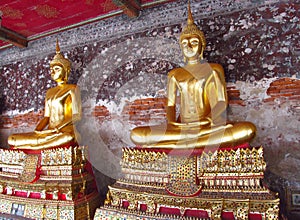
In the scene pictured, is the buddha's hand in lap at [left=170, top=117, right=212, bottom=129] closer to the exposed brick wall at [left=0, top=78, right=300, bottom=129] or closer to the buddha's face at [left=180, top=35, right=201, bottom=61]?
the exposed brick wall at [left=0, top=78, right=300, bottom=129]

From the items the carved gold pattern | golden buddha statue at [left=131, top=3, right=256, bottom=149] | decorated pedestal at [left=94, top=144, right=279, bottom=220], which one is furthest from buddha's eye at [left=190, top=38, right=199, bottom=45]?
the carved gold pattern

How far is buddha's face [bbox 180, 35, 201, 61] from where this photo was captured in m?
2.66

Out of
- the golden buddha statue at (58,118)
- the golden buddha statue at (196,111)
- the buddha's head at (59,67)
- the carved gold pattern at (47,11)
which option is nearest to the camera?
the golden buddha statue at (196,111)

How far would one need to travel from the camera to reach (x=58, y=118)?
331 cm

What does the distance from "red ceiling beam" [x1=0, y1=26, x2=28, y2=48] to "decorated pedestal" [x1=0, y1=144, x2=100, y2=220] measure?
1.97m

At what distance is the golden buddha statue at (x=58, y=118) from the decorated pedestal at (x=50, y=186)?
5.0 inches

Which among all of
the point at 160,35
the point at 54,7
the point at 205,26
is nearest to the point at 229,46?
the point at 205,26

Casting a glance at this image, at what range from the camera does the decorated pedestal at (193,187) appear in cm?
176

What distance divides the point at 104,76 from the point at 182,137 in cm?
175

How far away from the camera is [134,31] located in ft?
10.9

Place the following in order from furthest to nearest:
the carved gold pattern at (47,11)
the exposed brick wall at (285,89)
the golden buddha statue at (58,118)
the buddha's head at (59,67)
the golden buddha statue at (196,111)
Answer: the buddha's head at (59,67) → the carved gold pattern at (47,11) → the golden buddha statue at (58,118) → the exposed brick wall at (285,89) → the golden buddha statue at (196,111)

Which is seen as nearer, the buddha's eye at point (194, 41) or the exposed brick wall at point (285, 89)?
the exposed brick wall at point (285, 89)

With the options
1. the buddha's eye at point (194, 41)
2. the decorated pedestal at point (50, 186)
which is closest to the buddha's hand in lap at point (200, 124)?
the buddha's eye at point (194, 41)

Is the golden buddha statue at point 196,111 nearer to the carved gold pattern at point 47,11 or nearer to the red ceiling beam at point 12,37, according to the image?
the carved gold pattern at point 47,11
